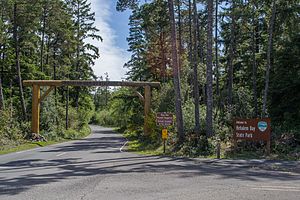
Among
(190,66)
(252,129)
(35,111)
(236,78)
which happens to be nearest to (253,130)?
(252,129)

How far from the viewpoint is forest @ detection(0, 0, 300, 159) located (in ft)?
63.3

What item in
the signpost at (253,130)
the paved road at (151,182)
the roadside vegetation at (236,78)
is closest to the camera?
the paved road at (151,182)

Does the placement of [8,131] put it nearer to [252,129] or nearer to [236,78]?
[252,129]

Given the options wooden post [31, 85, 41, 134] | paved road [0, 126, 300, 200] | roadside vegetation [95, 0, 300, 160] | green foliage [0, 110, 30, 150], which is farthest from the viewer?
wooden post [31, 85, 41, 134]

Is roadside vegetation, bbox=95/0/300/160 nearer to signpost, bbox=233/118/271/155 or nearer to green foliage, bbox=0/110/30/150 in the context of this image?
signpost, bbox=233/118/271/155

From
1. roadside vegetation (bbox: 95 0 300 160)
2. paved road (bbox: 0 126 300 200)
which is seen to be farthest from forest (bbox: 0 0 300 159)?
paved road (bbox: 0 126 300 200)

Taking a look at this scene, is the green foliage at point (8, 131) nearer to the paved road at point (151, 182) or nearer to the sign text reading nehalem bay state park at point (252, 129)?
the paved road at point (151, 182)

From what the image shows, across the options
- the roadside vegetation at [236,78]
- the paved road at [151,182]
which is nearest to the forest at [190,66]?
the roadside vegetation at [236,78]

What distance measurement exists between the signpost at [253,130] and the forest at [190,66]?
0.83 metres

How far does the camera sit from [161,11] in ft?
88.0

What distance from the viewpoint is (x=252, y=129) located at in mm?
16406

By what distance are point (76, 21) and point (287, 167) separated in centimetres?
4060

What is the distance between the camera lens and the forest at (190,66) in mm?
19281

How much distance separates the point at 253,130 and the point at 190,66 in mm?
12858
